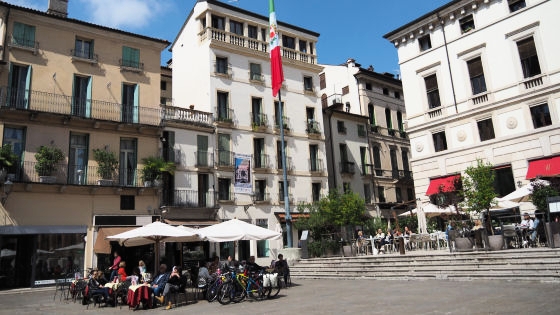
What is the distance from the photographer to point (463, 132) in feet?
82.5

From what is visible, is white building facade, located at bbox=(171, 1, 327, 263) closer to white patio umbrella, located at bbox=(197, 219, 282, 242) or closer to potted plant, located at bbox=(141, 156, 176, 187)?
potted plant, located at bbox=(141, 156, 176, 187)

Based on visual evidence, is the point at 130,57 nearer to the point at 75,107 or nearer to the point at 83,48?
the point at 83,48

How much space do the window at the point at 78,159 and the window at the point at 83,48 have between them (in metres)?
4.79

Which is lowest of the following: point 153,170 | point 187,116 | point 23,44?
point 153,170

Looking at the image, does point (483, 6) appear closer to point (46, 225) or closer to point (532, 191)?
point (532, 191)

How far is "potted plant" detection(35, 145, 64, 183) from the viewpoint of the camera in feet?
70.4

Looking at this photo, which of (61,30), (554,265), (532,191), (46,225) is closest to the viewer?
(554,265)

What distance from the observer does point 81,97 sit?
950 inches

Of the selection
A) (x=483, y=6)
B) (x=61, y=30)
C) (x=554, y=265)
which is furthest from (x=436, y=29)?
(x=61, y=30)

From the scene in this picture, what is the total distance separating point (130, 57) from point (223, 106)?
712 centimetres

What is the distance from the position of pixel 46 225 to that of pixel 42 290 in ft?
10.6

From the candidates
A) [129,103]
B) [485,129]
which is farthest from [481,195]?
[129,103]

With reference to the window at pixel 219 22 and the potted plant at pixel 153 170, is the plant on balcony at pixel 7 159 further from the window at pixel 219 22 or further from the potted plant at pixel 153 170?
the window at pixel 219 22

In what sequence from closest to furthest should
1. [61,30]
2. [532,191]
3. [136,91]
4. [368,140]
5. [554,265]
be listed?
1. [554,265]
2. [532,191]
3. [61,30]
4. [136,91]
5. [368,140]
